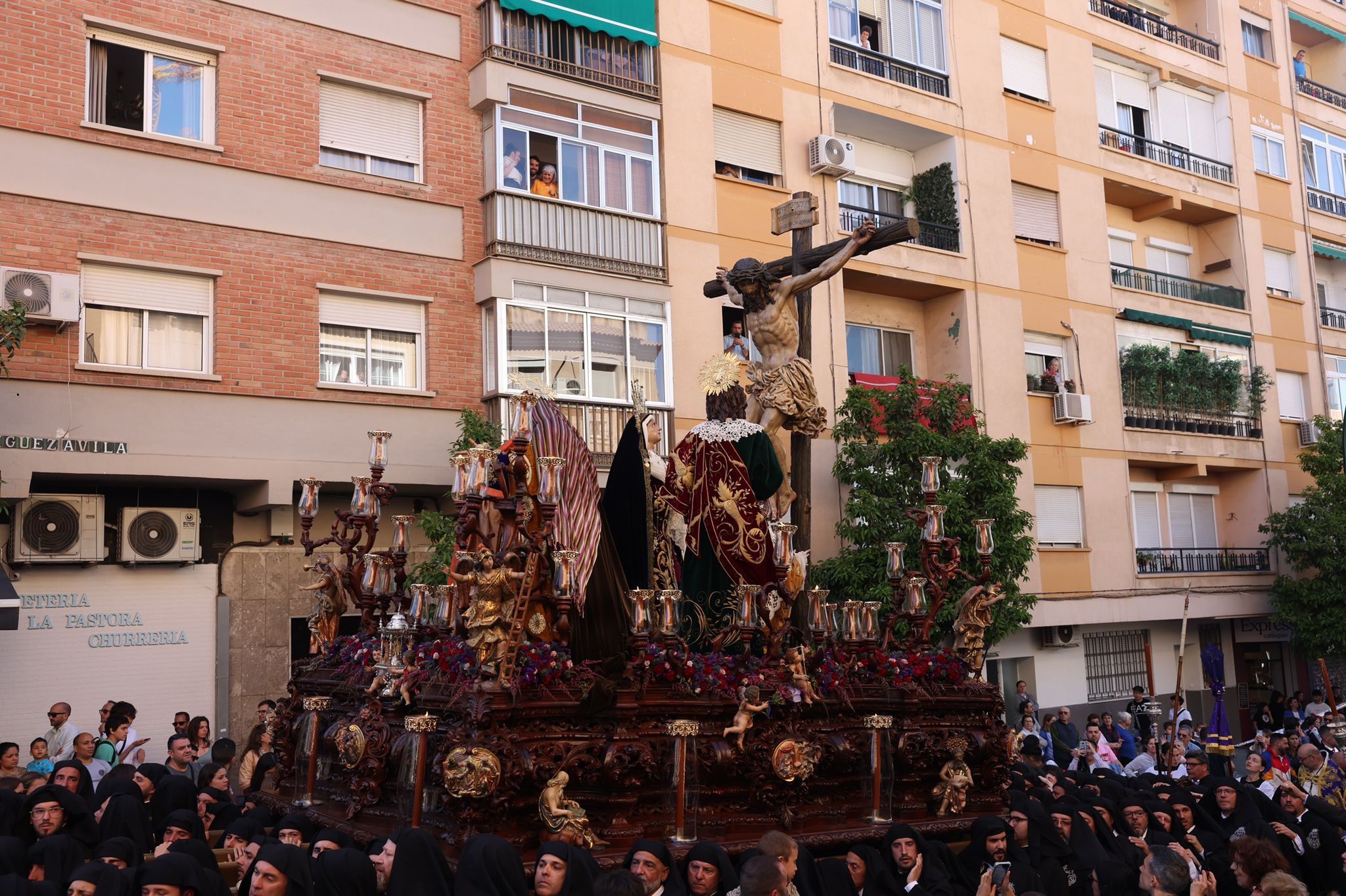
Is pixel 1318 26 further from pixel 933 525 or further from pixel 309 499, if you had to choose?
pixel 309 499

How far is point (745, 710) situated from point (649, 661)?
0.78 m

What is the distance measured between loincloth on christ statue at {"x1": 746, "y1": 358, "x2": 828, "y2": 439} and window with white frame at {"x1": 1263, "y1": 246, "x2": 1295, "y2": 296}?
73.7 feet

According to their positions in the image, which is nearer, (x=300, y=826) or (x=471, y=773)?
(x=471, y=773)

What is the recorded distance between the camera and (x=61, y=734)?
40.9ft

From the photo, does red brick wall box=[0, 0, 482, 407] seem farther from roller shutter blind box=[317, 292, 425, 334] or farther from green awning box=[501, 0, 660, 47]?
green awning box=[501, 0, 660, 47]

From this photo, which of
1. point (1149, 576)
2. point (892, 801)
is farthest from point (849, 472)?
point (892, 801)

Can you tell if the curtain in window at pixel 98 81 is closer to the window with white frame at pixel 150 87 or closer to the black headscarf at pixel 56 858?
the window with white frame at pixel 150 87

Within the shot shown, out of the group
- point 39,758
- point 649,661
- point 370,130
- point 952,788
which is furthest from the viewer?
point 370,130

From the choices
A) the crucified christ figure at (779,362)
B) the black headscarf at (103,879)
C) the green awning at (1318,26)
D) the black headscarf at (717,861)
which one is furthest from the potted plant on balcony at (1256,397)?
the black headscarf at (103,879)

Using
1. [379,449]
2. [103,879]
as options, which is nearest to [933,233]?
[379,449]

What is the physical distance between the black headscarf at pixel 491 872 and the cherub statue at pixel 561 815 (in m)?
1.25

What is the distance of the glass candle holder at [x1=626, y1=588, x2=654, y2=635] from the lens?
8250 mm

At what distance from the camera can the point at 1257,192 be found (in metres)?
29.2

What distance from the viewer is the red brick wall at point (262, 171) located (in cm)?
1465
